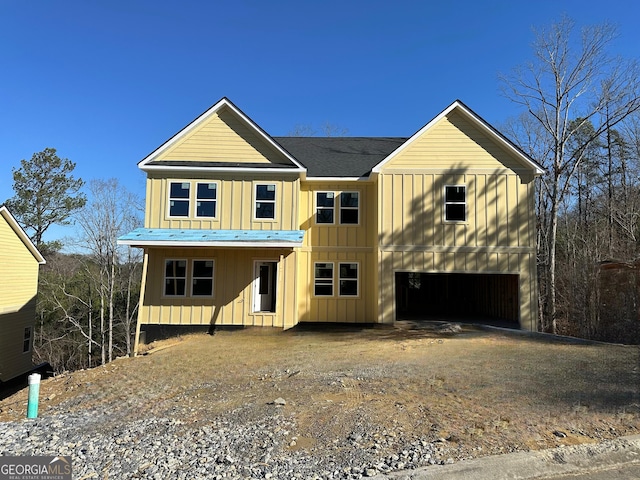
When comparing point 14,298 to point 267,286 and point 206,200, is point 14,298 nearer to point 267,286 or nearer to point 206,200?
point 206,200

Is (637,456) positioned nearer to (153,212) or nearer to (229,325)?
(229,325)

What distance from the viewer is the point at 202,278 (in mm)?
14008

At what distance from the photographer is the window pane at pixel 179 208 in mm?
14156

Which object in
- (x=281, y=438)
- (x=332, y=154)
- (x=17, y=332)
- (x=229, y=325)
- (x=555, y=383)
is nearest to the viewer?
(x=281, y=438)

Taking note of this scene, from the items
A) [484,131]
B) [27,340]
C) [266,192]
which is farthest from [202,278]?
[27,340]

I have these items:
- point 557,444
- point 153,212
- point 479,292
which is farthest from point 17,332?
point 557,444

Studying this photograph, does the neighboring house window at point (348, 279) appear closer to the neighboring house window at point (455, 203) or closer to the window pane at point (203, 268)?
the neighboring house window at point (455, 203)

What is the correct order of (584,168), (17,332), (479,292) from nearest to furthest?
(479,292)
(17,332)
(584,168)

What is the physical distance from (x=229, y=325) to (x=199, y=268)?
2.33m

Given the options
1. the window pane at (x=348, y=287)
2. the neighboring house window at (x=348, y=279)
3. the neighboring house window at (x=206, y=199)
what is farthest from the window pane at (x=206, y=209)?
the window pane at (x=348, y=287)

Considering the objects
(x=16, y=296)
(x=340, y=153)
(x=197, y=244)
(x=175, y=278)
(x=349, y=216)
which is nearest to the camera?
(x=197, y=244)

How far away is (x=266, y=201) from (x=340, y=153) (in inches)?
180

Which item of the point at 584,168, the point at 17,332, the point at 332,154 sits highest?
the point at 584,168

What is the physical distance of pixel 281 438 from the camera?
495 cm
